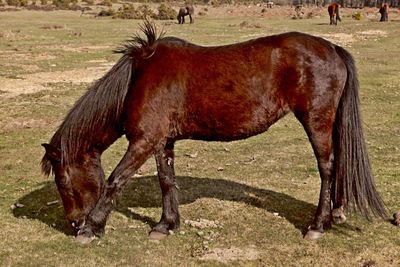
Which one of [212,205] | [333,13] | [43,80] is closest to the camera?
[212,205]

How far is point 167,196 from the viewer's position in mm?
5461

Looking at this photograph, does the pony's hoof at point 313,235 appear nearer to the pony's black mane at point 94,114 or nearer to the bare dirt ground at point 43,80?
the pony's black mane at point 94,114

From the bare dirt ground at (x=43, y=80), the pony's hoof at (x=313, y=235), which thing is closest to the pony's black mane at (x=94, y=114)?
the pony's hoof at (x=313, y=235)

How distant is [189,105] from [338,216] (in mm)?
2069

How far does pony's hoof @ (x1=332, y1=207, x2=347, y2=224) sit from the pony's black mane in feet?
8.40

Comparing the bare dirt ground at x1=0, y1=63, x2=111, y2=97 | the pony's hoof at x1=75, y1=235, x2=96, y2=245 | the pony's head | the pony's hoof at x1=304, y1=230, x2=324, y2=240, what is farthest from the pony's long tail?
the bare dirt ground at x1=0, y1=63, x2=111, y2=97

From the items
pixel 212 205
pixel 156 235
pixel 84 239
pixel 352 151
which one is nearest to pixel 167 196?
pixel 156 235

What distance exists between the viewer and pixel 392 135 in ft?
31.6

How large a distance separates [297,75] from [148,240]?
2.28m

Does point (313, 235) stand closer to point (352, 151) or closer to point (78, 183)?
point (352, 151)

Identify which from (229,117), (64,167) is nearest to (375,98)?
(229,117)

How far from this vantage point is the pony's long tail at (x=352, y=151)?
5180mm

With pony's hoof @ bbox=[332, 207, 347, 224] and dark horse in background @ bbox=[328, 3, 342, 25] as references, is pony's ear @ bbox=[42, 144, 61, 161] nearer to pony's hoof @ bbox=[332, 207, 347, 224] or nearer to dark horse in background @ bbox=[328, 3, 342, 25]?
pony's hoof @ bbox=[332, 207, 347, 224]

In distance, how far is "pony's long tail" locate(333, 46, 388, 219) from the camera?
17.0 ft
